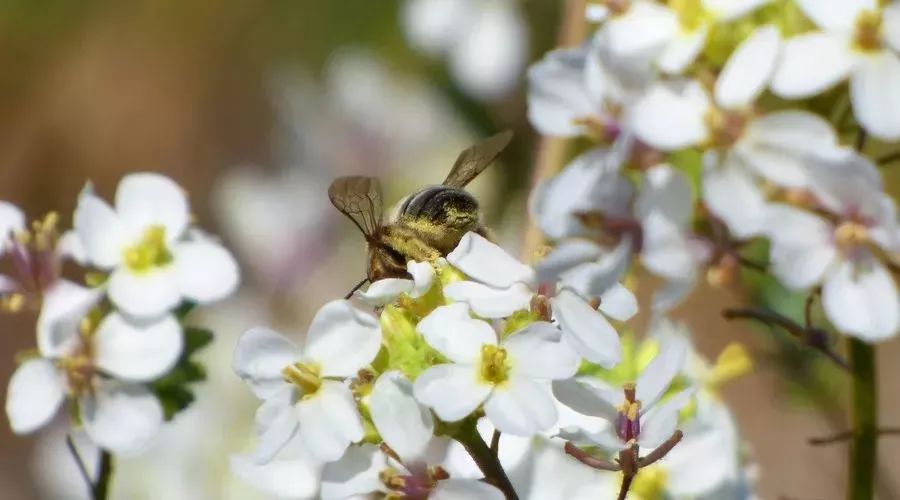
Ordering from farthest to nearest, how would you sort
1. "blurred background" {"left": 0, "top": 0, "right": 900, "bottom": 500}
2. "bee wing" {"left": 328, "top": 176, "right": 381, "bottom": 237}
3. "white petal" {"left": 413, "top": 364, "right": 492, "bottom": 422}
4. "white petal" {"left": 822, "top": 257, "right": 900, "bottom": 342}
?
"blurred background" {"left": 0, "top": 0, "right": 900, "bottom": 500}, "bee wing" {"left": 328, "top": 176, "right": 381, "bottom": 237}, "white petal" {"left": 822, "top": 257, "right": 900, "bottom": 342}, "white petal" {"left": 413, "top": 364, "right": 492, "bottom": 422}

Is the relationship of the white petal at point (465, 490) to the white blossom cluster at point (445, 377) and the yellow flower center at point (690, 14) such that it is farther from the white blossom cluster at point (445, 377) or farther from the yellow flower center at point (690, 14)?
the yellow flower center at point (690, 14)

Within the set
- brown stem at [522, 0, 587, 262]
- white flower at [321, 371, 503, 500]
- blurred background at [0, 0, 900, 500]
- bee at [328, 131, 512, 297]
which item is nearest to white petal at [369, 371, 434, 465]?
white flower at [321, 371, 503, 500]

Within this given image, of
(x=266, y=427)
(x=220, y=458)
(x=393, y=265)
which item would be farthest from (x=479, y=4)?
(x=266, y=427)

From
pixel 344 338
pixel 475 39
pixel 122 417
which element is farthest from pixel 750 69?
pixel 475 39

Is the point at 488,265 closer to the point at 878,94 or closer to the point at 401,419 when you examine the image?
the point at 401,419

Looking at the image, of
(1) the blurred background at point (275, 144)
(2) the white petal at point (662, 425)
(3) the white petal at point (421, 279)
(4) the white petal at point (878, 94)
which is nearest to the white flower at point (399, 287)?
(3) the white petal at point (421, 279)

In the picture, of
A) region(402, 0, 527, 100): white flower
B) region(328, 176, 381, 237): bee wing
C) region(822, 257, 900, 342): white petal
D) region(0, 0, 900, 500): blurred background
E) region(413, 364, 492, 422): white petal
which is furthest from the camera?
region(402, 0, 527, 100): white flower

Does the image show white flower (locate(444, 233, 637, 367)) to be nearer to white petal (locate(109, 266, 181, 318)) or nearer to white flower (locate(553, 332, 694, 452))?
white flower (locate(553, 332, 694, 452))

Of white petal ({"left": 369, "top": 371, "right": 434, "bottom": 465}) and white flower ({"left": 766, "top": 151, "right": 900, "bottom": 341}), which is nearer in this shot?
white petal ({"left": 369, "top": 371, "right": 434, "bottom": 465})
